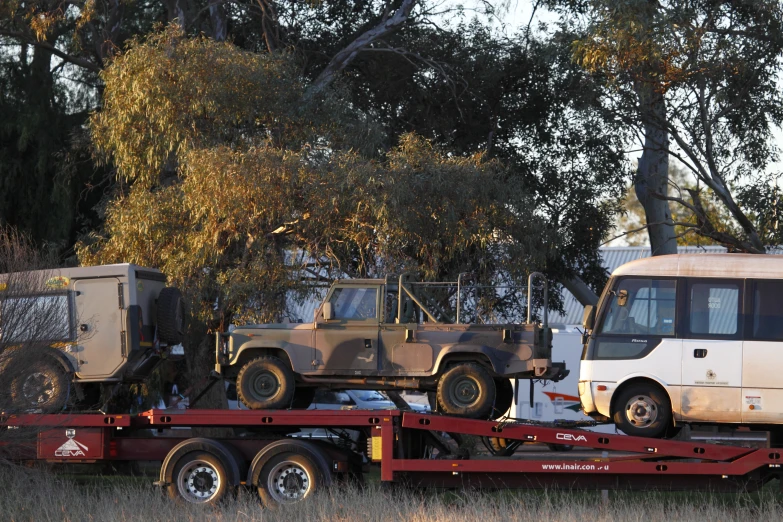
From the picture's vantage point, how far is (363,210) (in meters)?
17.4

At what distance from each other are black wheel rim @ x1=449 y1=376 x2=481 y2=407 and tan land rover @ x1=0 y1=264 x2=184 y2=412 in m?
4.14

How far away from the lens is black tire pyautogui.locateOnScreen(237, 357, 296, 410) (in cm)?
1300

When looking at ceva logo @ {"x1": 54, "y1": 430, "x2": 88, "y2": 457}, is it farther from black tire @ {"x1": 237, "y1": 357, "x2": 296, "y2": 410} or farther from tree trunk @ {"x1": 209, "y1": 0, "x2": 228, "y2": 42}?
tree trunk @ {"x1": 209, "y1": 0, "x2": 228, "y2": 42}

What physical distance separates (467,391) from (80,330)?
5264 mm

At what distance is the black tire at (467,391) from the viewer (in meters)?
12.6

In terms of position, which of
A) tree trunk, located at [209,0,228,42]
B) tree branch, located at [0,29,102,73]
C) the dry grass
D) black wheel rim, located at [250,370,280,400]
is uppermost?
tree trunk, located at [209,0,228,42]

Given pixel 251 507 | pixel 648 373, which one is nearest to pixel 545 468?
pixel 648 373

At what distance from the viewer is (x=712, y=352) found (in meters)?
12.0

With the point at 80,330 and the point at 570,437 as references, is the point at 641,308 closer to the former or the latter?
the point at 570,437

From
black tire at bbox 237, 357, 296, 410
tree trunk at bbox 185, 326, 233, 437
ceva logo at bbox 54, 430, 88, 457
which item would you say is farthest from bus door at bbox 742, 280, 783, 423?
tree trunk at bbox 185, 326, 233, 437

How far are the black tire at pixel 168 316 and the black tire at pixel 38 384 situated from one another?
1.42m

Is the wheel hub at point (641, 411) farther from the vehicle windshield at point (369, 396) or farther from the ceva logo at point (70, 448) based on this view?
the vehicle windshield at point (369, 396)

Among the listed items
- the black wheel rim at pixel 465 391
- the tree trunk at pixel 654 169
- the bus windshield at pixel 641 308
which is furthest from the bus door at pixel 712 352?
the tree trunk at pixel 654 169

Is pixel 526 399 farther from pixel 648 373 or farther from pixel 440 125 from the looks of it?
pixel 648 373
